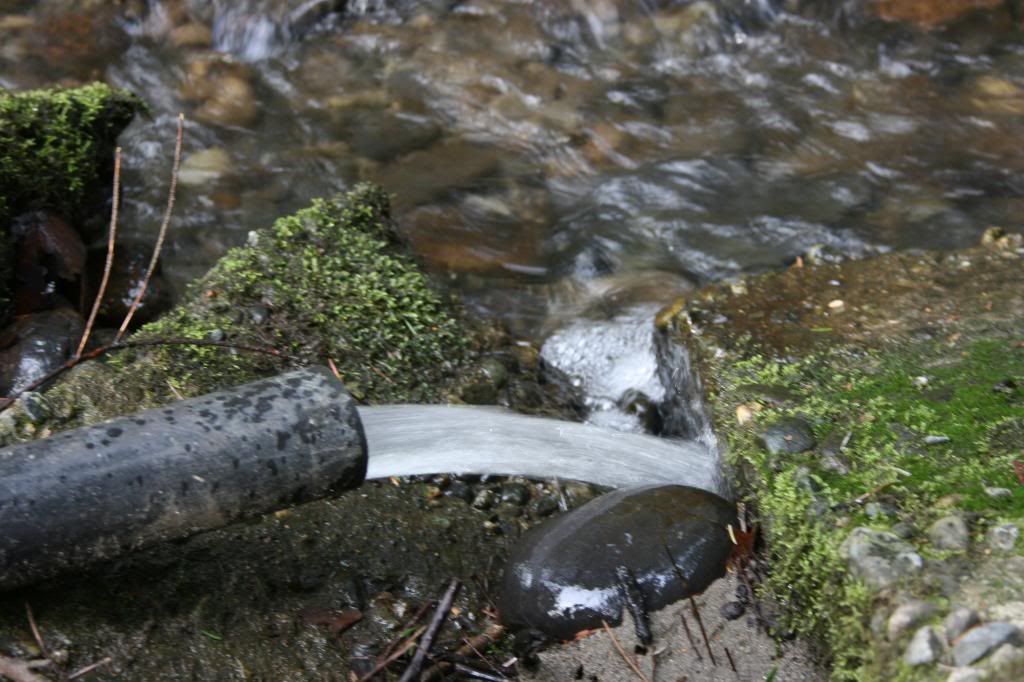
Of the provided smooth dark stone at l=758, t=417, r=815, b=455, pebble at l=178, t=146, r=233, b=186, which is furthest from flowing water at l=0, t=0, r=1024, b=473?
smooth dark stone at l=758, t=417, r=815, b=455

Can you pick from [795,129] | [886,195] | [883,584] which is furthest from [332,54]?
[883,584]

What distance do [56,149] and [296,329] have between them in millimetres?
1840

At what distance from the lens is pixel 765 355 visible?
3.75 m

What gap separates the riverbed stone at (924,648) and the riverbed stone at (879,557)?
18cm

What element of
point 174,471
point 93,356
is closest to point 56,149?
point 93,356

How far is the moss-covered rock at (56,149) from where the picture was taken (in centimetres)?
453

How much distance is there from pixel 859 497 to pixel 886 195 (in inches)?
175

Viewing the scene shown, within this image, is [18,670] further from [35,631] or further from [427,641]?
[427,641]

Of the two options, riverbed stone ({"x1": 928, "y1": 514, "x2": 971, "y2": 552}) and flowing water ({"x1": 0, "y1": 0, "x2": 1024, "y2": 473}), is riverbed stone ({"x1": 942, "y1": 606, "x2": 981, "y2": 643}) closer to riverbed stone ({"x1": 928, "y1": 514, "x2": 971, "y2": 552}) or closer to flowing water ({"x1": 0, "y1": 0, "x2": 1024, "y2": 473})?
riverbed stone ({"x1": 928, "y1": 514, "x2": 971, "y2": 552})

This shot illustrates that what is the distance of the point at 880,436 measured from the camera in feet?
10.0

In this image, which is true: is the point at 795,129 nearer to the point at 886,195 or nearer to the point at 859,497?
the point at 886,195

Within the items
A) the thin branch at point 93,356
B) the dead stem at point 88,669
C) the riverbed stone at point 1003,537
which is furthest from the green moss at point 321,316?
the riverbed stone at point 1003,537

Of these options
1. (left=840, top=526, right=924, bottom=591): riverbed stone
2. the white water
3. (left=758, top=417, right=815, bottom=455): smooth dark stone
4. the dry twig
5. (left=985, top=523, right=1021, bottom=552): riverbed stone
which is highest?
(left=985, top=523, right=1021, bottom=552): riverbed stone

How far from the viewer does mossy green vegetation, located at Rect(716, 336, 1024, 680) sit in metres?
2.66
